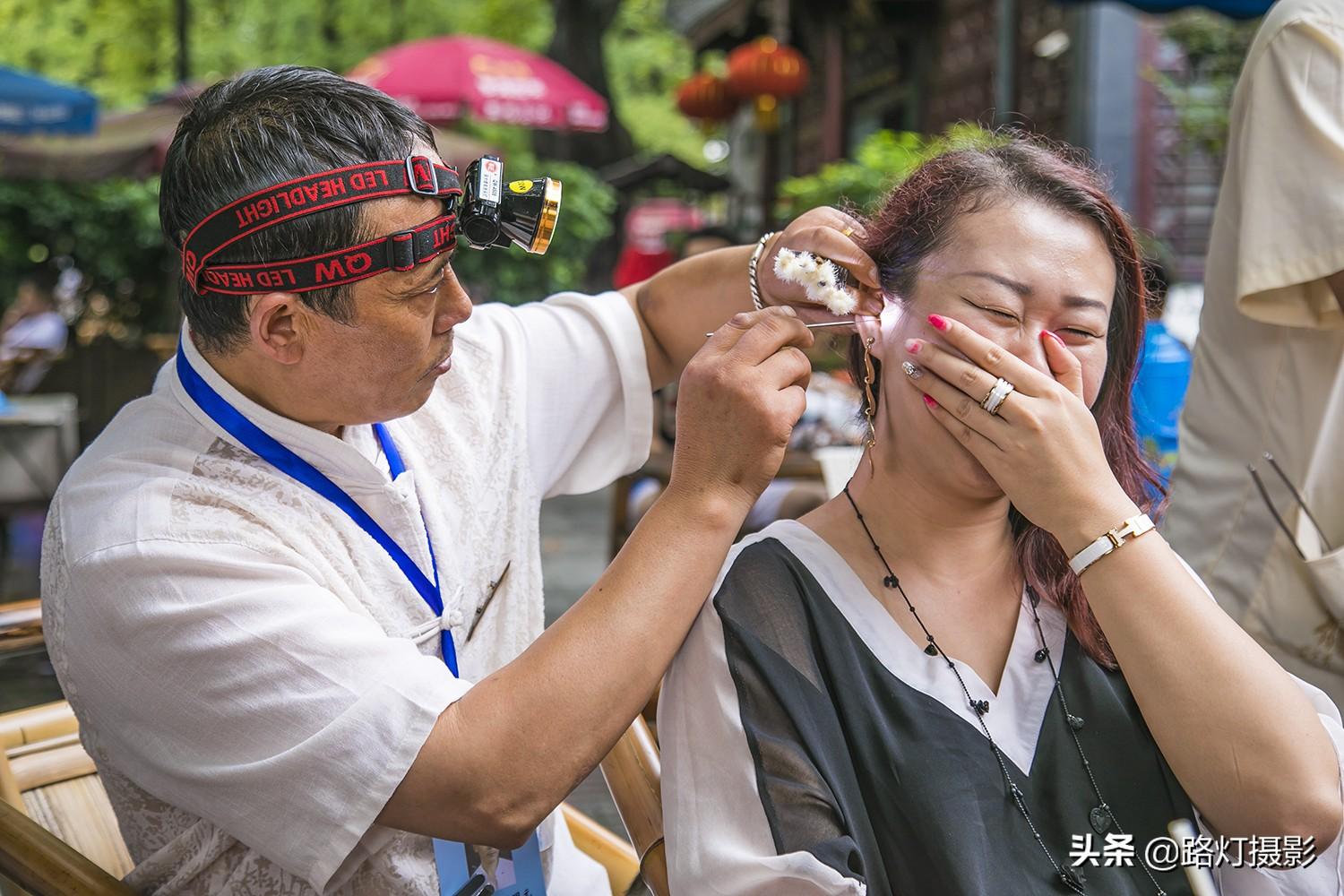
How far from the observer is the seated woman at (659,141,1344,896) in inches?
61.5

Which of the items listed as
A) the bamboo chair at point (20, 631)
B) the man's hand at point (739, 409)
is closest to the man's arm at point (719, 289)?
the man's hand at point (739, 409)

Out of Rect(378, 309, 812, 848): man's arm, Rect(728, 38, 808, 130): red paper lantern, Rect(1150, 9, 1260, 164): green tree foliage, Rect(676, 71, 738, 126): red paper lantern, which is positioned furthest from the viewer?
Rect(676, 71, 738, 126): red paper lantern

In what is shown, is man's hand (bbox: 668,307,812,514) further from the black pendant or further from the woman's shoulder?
the black pendant

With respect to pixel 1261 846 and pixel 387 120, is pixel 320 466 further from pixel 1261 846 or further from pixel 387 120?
pixel 1261 846

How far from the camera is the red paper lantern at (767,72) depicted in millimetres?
10758

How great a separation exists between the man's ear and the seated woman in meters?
0.73

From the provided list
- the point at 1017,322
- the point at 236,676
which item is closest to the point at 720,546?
the point at 1017,322

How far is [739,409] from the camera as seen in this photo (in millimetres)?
1613

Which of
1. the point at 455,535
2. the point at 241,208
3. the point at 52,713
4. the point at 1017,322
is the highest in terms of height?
the point at 241,208

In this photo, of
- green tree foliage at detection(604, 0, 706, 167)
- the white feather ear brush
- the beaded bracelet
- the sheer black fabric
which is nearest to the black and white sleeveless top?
the sheer black fabric

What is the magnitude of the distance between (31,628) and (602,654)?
4.00 feet

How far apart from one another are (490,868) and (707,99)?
1139cm

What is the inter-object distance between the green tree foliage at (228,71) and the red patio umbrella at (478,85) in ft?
2.78

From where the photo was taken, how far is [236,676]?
1.56 meters
